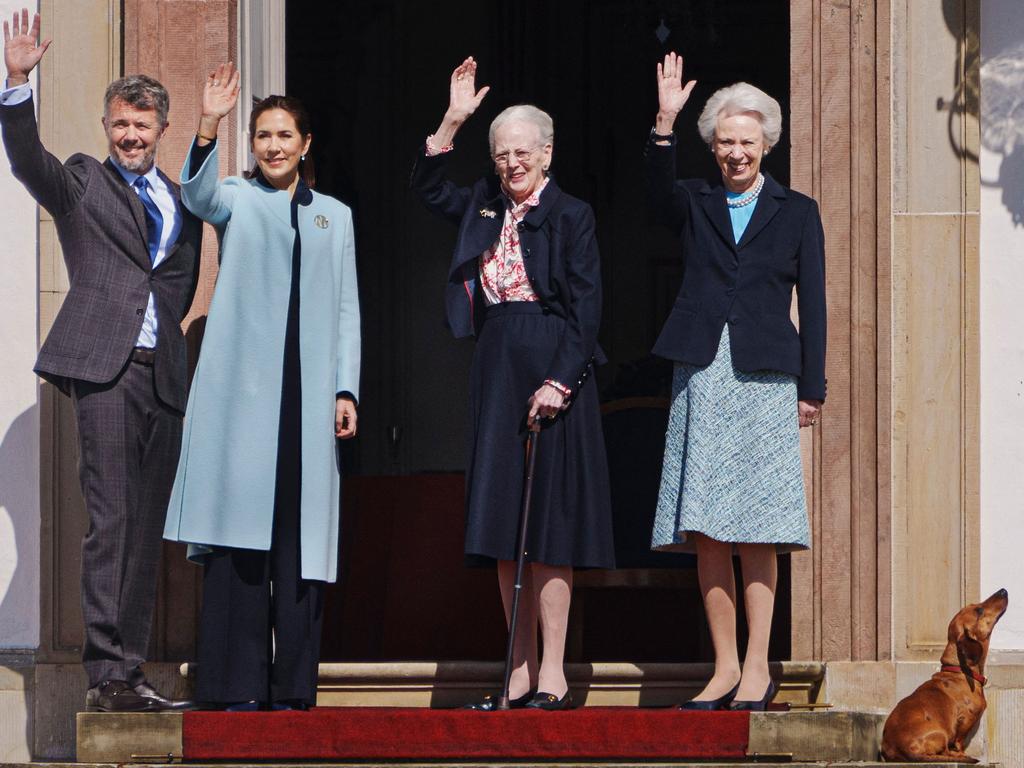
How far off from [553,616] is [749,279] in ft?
3.85

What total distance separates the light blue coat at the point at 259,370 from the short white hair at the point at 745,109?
3.84ft

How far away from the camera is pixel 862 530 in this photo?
290 inches

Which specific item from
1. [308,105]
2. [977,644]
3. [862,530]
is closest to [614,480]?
[862,530]

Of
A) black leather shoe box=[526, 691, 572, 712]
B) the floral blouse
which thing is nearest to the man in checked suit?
the floral blouse

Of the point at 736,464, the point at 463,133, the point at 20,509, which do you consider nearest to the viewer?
the point at 736,464

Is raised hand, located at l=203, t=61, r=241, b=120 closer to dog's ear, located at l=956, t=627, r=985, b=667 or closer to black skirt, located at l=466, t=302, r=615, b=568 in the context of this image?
black skirt, located at l=466, t=302, r=615, b=568

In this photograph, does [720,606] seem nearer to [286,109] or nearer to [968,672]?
[968,672]

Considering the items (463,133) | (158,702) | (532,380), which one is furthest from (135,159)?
(463,133)

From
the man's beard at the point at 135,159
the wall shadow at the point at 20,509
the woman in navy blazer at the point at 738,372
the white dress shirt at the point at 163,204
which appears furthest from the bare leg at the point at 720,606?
the wall shadow at the point at 20,509

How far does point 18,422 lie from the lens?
298 inches

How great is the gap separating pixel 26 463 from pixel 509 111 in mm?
2113

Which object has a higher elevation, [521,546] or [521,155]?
[521,155]

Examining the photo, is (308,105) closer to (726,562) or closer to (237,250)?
(237,250)

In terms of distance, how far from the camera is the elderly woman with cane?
262 inches
